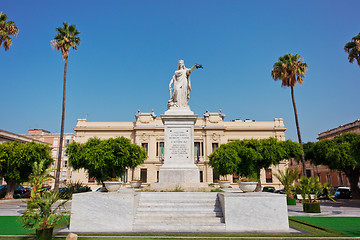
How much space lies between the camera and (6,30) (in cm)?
2411

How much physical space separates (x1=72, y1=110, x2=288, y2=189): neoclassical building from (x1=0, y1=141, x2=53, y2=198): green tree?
23464 mm

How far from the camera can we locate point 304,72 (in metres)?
30.8

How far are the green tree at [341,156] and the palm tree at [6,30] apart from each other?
116 ft

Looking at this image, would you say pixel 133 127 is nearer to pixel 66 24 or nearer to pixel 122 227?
pixel 66 24

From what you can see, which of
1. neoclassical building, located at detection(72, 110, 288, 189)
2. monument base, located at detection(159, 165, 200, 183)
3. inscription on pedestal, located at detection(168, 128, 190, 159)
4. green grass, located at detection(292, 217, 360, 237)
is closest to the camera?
green grass, located at detection(292, 217, 360, 237)

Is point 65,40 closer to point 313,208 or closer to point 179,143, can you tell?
point 179,143

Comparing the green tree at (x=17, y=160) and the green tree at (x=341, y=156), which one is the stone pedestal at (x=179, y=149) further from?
the green tree at (x=17, y=160)

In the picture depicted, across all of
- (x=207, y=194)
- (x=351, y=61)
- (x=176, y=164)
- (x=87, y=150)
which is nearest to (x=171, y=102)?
(x=176, y=164)

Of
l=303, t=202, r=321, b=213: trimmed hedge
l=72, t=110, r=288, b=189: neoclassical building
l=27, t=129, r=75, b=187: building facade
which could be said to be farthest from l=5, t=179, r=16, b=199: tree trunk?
l=303, t=202, r=321, b=213: trimmed hedge

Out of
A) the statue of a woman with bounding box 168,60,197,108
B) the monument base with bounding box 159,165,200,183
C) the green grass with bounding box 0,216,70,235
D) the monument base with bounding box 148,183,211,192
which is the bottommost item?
the green grass with bounding box 0,216,70,235

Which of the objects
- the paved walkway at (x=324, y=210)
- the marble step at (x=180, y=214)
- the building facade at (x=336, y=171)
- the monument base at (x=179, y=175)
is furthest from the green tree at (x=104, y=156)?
the building facade at (x=336, y=171)

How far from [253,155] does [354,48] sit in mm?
15816

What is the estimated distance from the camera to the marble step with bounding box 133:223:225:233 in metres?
8.55

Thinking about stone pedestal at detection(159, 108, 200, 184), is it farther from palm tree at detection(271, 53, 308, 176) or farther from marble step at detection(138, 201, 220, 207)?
palm tree at detection(271, 53, 308, 176)
